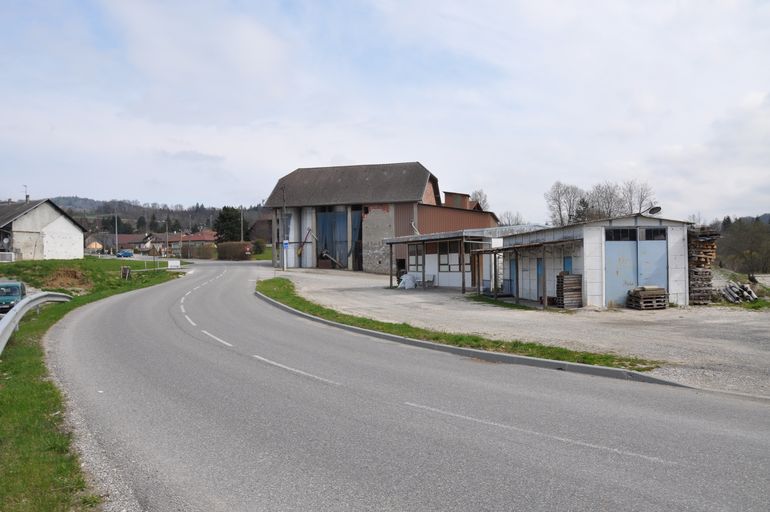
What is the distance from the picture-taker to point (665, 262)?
25.3m

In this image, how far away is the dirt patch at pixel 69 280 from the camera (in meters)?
44.0

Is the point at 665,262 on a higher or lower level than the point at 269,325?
higher

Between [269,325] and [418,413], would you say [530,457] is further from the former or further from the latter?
[269,325]

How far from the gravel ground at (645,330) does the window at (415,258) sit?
11840 mm

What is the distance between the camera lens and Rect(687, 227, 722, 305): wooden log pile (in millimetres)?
25859

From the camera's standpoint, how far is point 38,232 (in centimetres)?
6341

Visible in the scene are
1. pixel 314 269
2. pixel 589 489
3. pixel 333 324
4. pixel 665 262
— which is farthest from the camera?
pixel 314 269

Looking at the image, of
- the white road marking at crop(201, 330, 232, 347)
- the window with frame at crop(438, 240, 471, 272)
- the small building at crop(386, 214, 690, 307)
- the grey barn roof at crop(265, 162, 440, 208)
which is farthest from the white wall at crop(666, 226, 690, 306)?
the grey barn roof at crop(265, 162, 440, 208)

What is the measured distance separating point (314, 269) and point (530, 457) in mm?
55972

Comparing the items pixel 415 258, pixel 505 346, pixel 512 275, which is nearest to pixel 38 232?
pixel 415 258

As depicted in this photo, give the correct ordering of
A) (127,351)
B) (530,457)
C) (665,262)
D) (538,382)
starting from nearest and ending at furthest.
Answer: (530,457) → (538,382) → (127,351) → (665,262)

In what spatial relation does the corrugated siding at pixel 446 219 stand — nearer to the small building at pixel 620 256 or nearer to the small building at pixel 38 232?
the small building at pixel 620 256

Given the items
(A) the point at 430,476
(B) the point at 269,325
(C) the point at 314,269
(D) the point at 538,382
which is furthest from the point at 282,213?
(A) the point at 430,476

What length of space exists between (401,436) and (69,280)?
46.5 meters
